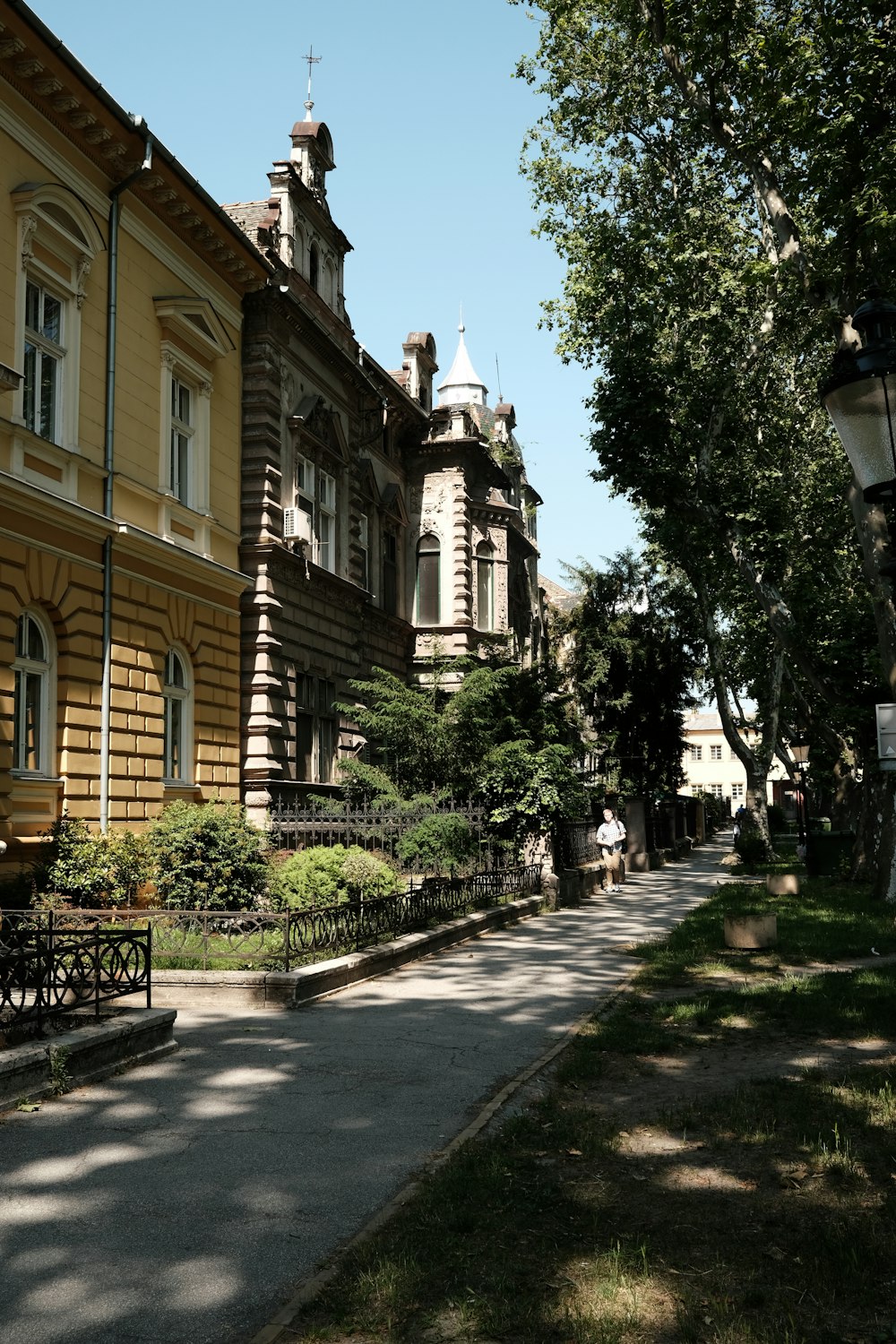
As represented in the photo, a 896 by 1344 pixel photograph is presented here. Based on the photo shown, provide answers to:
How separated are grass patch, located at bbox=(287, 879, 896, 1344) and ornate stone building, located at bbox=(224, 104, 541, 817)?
14.4m

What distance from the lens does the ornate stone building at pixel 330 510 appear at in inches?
875

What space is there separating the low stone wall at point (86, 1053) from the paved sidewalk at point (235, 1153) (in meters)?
0.14

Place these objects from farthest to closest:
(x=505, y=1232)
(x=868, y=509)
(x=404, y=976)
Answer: (x=868, y=509)
(x=404, y=976)
(x=505, y=1232)

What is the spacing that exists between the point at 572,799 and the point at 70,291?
11970 millimetres

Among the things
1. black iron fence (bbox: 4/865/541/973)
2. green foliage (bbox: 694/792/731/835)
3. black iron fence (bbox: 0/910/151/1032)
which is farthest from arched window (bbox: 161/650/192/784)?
green foliage (bbox: 694/792/731/835)

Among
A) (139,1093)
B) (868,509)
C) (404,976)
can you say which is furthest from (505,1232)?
(868,509)

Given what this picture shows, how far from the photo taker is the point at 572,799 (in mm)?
22359

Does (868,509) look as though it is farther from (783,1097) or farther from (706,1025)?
(783,1097)

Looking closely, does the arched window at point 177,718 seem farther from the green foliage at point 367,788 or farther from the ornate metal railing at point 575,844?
the ornate metal railing at point 575,844

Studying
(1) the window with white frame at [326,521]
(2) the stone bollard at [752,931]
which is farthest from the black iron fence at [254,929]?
(1) the window with white frame at [326,521]

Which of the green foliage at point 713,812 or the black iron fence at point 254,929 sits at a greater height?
the green foliage at point 713,812

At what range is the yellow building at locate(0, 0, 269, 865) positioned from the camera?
1510 cm

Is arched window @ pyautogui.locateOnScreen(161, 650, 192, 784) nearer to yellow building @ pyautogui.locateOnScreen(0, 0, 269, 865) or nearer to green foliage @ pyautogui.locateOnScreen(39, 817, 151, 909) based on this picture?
yellow building @ pyautogui.locateOnScreen(0, 0, 269, 865)

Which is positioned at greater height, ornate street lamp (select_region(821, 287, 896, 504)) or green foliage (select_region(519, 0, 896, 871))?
green foliage (select_region(519, 0, 896, 871))
